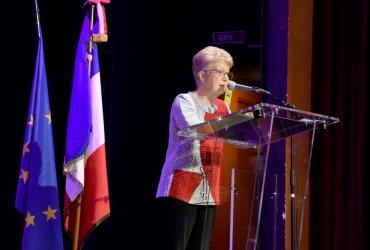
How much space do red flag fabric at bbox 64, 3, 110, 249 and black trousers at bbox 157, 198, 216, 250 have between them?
78 centimetres

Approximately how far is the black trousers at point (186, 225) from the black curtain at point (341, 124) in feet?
4.12

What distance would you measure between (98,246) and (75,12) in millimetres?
1959

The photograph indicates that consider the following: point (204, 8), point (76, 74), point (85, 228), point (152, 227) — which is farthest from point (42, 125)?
point (204, 8)

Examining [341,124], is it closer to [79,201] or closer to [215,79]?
[215,79]

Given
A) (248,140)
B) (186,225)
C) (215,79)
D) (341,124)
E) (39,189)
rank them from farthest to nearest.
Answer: (341,124) < (39,189) < (215,79) < (186,225) < (248,140)

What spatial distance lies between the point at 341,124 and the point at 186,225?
1530mm

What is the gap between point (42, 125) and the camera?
13.1 ft

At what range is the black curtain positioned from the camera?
4.07 metres

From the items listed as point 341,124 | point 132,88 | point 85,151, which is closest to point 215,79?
point 85,151

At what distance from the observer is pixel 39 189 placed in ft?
12.8

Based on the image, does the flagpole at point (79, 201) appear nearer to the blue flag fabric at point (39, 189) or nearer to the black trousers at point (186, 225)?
the blue flag fabric at point (39, 189)

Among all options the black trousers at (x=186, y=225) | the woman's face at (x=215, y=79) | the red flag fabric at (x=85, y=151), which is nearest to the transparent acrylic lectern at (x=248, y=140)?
the black trousers at (x=186, y=225)

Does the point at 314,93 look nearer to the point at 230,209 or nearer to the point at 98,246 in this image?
the point at 230,209

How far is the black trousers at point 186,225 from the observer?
3.09m
